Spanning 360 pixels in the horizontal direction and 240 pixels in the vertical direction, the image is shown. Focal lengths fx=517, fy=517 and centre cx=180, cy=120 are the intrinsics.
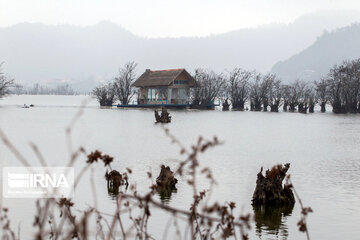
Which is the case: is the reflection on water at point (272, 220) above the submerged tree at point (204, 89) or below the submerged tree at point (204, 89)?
below

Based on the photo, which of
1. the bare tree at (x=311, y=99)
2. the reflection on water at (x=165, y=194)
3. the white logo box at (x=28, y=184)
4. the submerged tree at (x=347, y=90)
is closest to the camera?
the white logo box at (x=28, y=184)

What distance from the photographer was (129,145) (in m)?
31.0

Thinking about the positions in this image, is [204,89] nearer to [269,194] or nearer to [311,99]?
[311,99]

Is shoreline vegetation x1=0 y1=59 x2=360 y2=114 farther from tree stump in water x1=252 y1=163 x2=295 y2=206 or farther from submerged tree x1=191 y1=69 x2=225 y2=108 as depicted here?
tree stump in water x1=252 y1=163 x2=295 y2=206

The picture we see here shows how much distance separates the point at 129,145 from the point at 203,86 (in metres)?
60.4

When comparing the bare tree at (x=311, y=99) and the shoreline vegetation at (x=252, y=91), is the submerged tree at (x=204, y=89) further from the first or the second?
the bare tree at (x=311, y=99)

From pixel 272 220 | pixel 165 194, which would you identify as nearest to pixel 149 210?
pixel 272 220

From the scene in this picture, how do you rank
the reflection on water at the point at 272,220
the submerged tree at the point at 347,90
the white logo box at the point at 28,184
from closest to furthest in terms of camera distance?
the reflection on water at the point at 272,220 < the white logo box at the point at 28,184 < the submerged tree at the point at 347,90

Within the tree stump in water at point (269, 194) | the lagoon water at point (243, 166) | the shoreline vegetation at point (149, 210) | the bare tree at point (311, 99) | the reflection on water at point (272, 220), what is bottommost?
the reflection on water at point (272, 220)

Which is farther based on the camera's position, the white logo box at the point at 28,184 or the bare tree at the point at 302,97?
the bare tree at the point at 302,97

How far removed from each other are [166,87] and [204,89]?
12195mm

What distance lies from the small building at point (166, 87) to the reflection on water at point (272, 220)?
6706 centimetres

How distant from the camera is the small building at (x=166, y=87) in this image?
81.9 m

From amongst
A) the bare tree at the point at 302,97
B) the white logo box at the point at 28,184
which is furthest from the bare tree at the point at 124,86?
the white logo box at the point at 28,184
